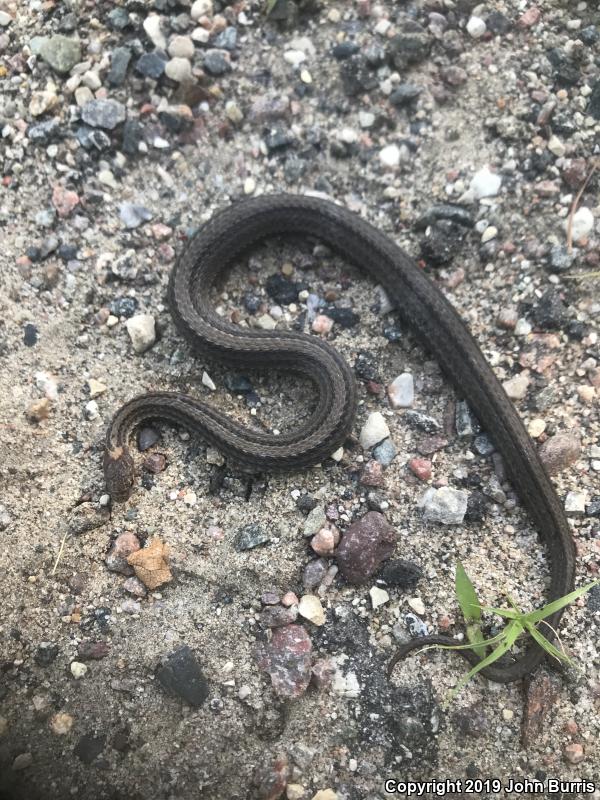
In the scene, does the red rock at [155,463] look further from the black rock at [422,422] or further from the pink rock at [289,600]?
the black rock at [422,422]

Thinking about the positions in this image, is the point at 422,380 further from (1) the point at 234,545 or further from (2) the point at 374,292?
(1) the point at 234,545

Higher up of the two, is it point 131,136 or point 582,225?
point 131,136

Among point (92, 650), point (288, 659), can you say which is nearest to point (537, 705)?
point (288, 659)

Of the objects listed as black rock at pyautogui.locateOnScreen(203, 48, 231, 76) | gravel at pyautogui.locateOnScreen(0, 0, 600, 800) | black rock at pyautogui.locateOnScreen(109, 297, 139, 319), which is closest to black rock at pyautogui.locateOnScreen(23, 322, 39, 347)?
gravel at pyautogui.locateOnScreen(0, 0, 600, 800)

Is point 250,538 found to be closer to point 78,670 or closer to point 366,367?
point 78,670

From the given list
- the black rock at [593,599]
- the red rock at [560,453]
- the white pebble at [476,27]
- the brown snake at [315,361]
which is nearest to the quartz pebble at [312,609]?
the brown snake at [315,361]

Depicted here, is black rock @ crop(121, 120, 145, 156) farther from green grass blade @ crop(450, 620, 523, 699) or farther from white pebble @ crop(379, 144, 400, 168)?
green grass blade @ crop(450, 620, 523, 699)
